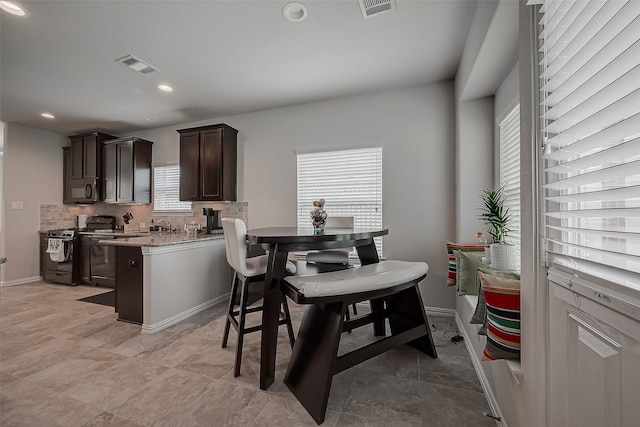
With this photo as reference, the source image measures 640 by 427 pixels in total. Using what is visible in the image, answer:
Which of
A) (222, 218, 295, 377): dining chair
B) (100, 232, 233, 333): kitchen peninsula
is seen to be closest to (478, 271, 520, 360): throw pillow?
(222, 218, 295, 377): dining chair

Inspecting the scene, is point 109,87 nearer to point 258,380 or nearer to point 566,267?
point 258,380

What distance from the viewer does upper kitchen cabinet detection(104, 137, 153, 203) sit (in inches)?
170

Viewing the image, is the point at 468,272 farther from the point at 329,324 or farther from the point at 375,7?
the point at 375,7

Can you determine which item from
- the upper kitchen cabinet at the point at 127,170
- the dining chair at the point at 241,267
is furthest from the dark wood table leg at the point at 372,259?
the upper kitchen cabinet at the point at 127,170

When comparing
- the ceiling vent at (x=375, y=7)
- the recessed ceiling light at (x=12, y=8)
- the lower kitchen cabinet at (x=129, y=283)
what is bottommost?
the lower kitchen cabinet at (x=129, y=283)

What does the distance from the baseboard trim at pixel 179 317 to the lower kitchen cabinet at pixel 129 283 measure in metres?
0.23

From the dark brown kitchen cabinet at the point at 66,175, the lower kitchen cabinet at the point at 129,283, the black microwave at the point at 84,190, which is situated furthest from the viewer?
the dark brown kitchen cabinet at the point at 66,175

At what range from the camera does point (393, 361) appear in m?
2.02

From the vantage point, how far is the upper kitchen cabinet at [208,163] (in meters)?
3.71

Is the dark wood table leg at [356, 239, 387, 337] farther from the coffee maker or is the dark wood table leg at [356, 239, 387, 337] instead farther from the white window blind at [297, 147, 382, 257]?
the coffee maker

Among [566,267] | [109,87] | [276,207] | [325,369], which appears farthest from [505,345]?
[109,87]

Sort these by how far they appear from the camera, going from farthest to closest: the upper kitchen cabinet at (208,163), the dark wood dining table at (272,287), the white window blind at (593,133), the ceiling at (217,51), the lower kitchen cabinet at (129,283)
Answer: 1. the upper kitchen cabinet at (208,163)
2. the lower kitchen cabinet at (129,283)
3. the ceiling at (217,51)
4. the dark wood dining table at (272,287)
5. the white window blind at (593,133)

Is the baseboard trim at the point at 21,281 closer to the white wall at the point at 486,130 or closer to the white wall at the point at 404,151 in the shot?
the white wall at the point at 404,151

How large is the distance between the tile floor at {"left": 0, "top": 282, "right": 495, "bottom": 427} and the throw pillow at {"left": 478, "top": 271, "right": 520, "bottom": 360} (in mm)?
562
